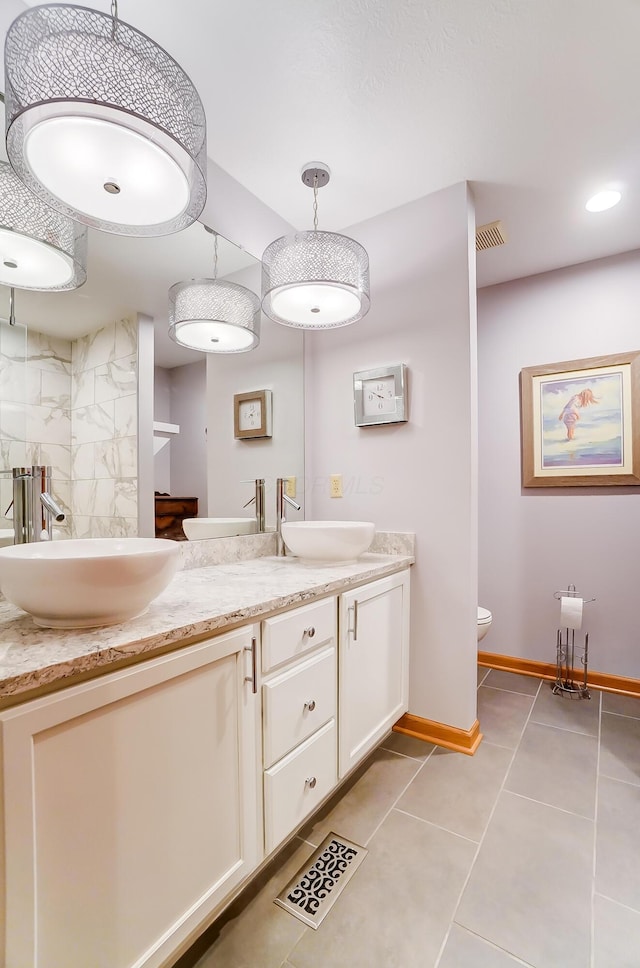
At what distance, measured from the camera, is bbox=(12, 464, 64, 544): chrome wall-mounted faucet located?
1.21 m

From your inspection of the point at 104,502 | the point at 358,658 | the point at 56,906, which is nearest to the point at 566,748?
the point at 358,658

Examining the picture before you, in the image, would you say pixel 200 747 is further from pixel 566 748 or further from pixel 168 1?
pixel 168 1

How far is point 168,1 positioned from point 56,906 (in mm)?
2095

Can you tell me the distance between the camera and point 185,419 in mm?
1746

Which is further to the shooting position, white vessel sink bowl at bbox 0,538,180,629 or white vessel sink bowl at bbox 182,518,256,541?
white vessel sink bowl at bbox 182,518,256,541

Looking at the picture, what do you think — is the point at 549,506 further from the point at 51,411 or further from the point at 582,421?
the point at 51,411

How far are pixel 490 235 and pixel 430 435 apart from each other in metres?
1.19

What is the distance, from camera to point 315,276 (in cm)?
155

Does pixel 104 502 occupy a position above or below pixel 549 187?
below

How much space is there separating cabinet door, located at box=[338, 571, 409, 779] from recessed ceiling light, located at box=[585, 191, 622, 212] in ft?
6.38

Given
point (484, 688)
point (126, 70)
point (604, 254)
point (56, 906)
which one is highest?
point (604, 254)

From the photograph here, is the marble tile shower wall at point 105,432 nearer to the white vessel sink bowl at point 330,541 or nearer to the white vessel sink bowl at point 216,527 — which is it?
the white vessel sink bowl at point 216,527

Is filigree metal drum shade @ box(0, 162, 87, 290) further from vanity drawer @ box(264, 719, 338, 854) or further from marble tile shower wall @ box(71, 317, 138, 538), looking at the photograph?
vanity drawer @ box(264, 719, 338, 854)

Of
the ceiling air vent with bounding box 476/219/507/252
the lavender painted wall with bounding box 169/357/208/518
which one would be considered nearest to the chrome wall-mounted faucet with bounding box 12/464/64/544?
the lavender painted wall with bounding box 169/357/208/518
